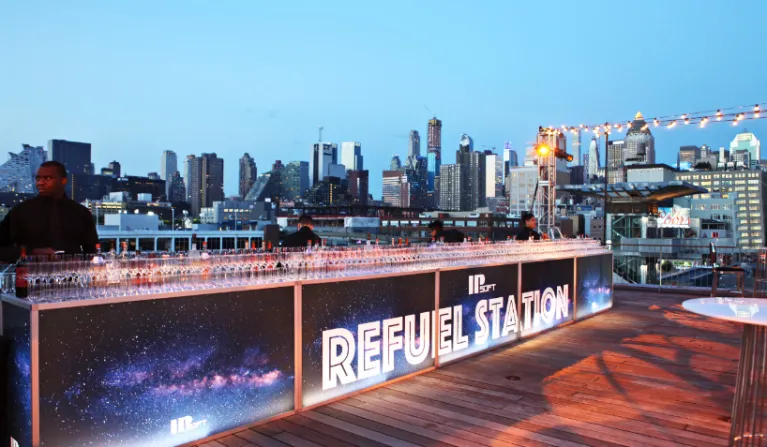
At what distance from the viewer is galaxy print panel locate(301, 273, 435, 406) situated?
372 centimetres

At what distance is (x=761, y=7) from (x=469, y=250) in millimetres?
122873

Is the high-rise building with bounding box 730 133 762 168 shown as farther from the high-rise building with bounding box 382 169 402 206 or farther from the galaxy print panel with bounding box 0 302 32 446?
the galaxy print panel with bounding box 0 302 32 446

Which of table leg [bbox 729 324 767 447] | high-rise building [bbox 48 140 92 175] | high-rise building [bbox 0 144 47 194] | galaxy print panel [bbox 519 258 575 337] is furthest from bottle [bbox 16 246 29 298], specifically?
high-rise building [bbox 48 140 92 175]

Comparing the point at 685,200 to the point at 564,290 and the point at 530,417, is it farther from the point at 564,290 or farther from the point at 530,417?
the point at 530,417

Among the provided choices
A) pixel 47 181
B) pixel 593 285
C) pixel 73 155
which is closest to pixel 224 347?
pixel 47 181

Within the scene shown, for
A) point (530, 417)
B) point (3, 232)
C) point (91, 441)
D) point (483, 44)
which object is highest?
point (483, 44)

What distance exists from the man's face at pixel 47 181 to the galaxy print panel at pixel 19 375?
3.33 feet

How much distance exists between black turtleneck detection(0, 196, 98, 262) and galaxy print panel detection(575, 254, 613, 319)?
630 cm

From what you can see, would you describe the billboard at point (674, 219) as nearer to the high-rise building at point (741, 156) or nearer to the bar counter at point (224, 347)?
the bar counter at point (224, 347)

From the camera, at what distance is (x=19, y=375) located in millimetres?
2504

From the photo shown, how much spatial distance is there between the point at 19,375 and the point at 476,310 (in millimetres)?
3926

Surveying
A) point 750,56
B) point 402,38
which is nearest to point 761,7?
point 750,56

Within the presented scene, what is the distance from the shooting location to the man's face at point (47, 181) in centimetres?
338

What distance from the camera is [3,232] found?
339cm
